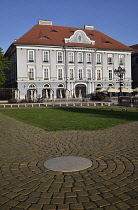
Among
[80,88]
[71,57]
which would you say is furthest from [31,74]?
[80,88]

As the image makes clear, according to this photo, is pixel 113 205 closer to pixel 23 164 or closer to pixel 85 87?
pixel 23 164

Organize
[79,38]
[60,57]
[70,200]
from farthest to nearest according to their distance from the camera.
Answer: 1. [79,38]
2. [60,57]
3. [70,200]

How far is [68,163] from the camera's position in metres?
5.33

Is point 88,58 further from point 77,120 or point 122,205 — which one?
point 122,205

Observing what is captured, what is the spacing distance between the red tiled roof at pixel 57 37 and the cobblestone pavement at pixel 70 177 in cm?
4112

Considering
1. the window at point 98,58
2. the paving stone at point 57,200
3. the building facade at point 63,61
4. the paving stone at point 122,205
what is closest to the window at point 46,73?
the building facade at point 63,61

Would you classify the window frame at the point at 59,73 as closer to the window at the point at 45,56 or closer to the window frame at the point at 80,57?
the window at the point at 45,56

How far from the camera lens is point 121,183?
4.21 m

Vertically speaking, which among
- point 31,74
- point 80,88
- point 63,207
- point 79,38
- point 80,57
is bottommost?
point 63,207

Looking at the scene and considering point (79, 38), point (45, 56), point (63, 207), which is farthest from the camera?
point (79, 38)

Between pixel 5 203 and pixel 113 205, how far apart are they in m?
1.68

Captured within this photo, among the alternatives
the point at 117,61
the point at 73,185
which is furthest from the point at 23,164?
the point at 117,61

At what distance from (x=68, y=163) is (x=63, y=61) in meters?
44.5

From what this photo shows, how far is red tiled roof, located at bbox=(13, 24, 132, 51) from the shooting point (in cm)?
4678
